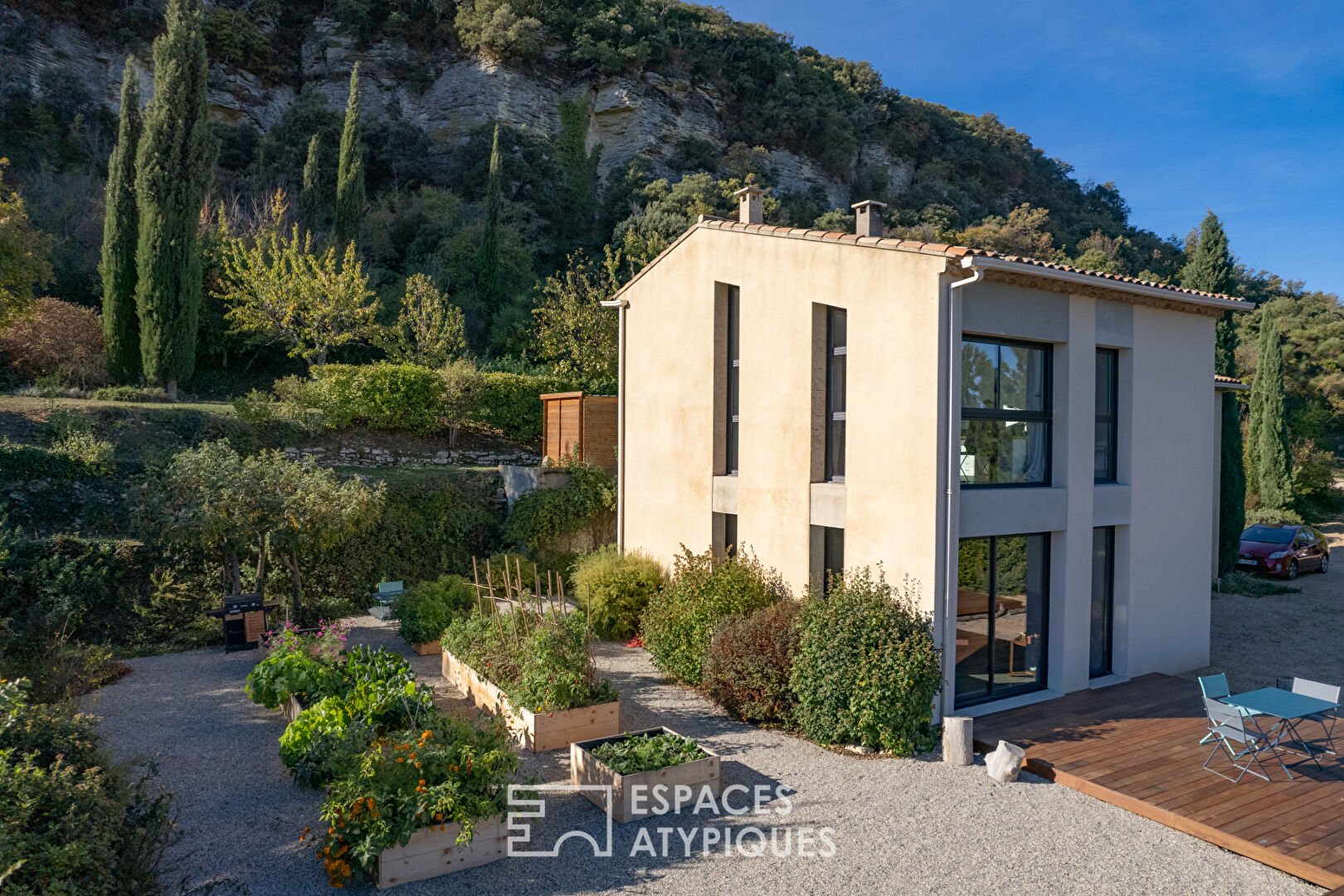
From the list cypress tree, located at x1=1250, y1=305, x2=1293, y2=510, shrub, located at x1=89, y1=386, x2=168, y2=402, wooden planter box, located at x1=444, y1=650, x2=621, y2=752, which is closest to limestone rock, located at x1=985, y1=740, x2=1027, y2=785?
wooden planter box, located at x1=444, y1=650, x2=621, y2=752

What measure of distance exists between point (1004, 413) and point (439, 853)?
24.5ft

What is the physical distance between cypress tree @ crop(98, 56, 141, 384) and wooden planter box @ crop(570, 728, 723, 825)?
1917 centimetres

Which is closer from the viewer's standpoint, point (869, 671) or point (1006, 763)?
point (1006, 763)

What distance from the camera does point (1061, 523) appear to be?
9289mm

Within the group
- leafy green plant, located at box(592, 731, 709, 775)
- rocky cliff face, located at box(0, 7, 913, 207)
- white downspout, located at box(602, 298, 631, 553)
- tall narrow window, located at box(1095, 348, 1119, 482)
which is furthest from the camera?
rocky cliff face, located at box(0, 7, 913, 207)

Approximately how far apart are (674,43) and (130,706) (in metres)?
42.8

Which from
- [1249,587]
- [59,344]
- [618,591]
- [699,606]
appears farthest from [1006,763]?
[59,344]

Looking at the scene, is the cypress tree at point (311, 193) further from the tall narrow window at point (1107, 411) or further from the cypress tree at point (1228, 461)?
the cypress tree at point (1228, 461)

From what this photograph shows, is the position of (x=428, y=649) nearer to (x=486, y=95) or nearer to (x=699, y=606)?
(x=699, y=606)

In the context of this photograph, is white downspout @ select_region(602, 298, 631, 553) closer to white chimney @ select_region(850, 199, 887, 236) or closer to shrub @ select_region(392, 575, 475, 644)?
shrub @ select_region(392, 575, 475, 644)

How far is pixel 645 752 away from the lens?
7.09 meters

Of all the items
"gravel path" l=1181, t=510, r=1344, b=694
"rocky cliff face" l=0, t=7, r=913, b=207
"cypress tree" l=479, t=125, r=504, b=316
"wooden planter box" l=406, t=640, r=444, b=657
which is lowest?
"gravel path" l=1181, t=510, r=1344, b=694

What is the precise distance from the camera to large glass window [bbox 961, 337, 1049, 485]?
8969 millimetres

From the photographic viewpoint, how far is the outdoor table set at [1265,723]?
7.22m
